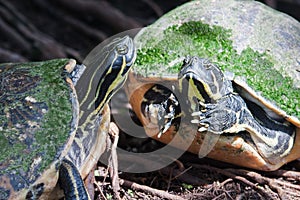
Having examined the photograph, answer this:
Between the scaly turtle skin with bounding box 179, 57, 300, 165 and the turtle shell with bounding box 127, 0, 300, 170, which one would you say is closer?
the scaly turtle skin with bounding box 179, 57, 300, 165

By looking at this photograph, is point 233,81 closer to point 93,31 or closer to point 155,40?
point 155,40

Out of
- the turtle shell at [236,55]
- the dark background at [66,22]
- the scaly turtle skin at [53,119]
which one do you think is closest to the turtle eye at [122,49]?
the scaly turtle skin at [53,119]

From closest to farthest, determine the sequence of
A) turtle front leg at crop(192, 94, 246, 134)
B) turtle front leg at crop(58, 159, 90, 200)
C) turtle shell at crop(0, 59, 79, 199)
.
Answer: turtle shell at crop(0, 59, 79, 199) < turtle front leg at crop(58, 159, 90, 200) < turtle front leg at crop(192, 94, 246, 134)

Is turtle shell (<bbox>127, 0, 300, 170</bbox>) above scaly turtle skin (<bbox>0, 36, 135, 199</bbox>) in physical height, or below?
above

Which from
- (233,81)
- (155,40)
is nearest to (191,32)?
(155,40)

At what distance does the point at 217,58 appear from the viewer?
2.67 m

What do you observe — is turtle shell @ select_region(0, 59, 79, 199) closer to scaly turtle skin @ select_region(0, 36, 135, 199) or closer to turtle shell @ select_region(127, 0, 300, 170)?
scaly turtle skin @ select_region(0, 36, 135, 199)

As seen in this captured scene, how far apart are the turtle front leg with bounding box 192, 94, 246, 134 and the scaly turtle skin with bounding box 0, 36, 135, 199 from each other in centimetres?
40

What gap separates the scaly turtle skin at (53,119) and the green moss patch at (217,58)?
0.24 m

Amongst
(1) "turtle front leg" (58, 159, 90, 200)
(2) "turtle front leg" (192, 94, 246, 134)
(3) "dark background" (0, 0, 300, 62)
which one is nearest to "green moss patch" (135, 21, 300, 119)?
(2) "turtle front leg" (192, 94, 246, 134)

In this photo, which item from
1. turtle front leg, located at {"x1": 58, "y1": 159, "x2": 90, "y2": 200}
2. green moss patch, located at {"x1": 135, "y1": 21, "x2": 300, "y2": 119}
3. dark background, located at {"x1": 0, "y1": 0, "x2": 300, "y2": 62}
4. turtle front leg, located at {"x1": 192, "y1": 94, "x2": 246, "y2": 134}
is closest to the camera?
turtle front leg, located at {"x1": 58, "y1": 159, "x2": 90, "y2": 200}

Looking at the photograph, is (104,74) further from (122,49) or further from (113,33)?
(113,33)

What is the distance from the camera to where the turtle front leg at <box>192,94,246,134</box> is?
2.51m

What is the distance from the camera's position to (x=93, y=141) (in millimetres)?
2574
